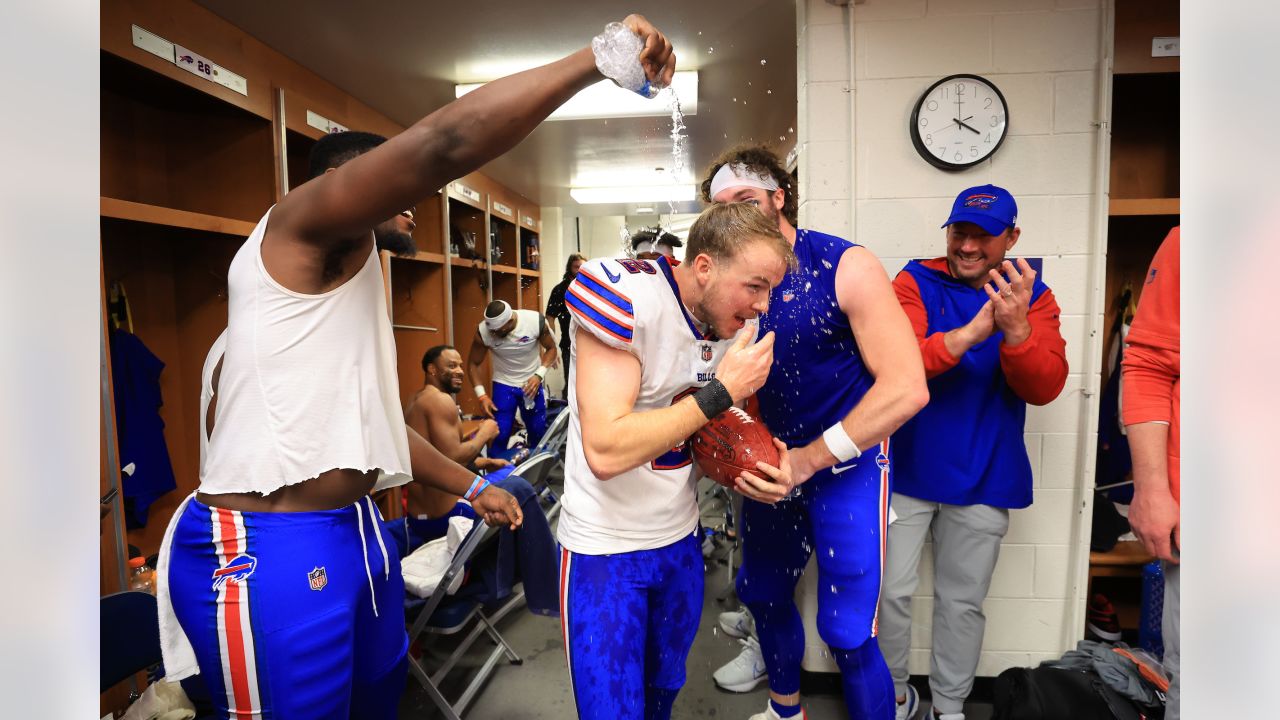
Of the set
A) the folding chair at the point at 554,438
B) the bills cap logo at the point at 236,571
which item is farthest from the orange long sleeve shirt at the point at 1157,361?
the folding chair at the point at 554,438

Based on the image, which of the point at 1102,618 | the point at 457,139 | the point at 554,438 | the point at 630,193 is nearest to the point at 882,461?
the point at 457,139

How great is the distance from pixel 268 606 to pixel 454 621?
1.50 m

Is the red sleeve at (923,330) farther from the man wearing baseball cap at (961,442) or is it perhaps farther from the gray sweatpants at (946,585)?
the gray sweatpants at (946,585)

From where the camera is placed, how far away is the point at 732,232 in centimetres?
146

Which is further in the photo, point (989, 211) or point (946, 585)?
point (946, 585)

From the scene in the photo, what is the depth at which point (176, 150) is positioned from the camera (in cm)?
362

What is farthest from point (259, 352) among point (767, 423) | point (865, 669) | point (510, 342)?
point (510, 342)

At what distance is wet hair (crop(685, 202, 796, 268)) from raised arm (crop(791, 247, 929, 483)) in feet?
1.34

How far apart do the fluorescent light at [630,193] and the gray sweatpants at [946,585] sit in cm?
670

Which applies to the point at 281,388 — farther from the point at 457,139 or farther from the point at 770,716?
the point at 770,716

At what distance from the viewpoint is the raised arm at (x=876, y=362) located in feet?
5.80

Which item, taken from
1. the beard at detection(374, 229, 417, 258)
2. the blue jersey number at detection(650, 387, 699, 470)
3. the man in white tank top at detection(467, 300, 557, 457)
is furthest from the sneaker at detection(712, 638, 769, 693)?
the man in white tank top at detection(467, 300, 557, 457)

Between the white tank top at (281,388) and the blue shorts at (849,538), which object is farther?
the blue shorts at (849,538)
